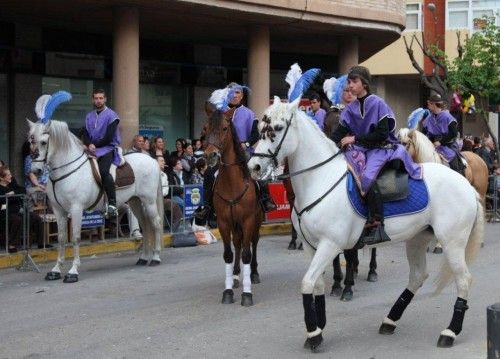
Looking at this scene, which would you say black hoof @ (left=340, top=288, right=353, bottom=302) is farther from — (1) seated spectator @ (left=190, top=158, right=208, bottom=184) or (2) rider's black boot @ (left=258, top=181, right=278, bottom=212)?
(1) seated spectator @ (left=190, top=158, right=208, bottom=184)

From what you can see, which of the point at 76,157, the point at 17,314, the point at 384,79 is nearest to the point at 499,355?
the point at 17,314

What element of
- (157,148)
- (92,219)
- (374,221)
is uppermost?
(157,148)

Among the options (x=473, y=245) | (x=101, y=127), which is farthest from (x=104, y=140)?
(x=473, y=245)

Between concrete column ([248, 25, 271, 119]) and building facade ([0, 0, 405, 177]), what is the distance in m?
0.02

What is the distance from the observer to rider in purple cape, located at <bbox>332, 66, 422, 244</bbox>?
8.02 m

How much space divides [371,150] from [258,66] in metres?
12.8

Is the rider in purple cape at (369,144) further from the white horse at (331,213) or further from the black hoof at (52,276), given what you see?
the black hoof at (52,276)

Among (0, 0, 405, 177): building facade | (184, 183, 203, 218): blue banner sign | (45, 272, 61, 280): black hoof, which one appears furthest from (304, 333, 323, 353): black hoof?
(0, 0, 405, 177): building facade

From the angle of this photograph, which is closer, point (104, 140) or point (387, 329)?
point (387, 329)

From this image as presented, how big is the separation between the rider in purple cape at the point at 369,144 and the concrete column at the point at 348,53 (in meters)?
14.7

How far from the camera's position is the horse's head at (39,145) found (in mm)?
11812

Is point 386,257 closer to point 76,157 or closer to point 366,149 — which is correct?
point 76,157

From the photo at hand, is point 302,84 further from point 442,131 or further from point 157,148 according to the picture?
point 157,148

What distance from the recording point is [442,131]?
14.4 metres
